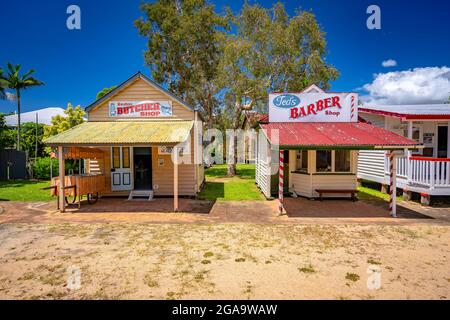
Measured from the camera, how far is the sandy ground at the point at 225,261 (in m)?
4.41

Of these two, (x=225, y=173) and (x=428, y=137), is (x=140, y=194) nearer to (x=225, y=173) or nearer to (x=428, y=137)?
(x=225, y=173)

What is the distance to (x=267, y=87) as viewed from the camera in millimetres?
21438

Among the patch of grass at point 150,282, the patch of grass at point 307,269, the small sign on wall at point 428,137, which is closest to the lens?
the patch of grass at point 150,282

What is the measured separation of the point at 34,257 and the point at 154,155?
24.3 ft

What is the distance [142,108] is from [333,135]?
8940mm

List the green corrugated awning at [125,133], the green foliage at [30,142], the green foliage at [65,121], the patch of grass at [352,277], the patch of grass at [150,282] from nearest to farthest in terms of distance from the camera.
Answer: the patch of grass at [150,282]
the patch of grass at [352,277]
the green corrugated awning at [125,133]
the green foliage at [30,142]
the green foliage at [65,121]

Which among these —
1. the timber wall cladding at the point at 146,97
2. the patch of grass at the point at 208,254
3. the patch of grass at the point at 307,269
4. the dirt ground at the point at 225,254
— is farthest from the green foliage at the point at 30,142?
the patch of grass at the point at 307,269

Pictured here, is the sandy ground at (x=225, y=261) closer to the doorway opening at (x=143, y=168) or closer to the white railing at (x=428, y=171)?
the white railing at (x=428, y=171)

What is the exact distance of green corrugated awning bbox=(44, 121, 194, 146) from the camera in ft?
32.3

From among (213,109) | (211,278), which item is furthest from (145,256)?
(213,109)

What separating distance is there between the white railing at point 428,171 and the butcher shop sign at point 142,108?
1150 cm

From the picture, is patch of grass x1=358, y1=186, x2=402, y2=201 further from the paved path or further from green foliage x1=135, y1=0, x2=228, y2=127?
green foliage x1=135, y1=0, x2=228, y2=127

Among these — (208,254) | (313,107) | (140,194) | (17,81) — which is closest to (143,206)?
(140,194)
